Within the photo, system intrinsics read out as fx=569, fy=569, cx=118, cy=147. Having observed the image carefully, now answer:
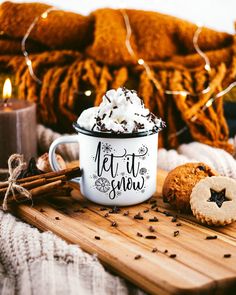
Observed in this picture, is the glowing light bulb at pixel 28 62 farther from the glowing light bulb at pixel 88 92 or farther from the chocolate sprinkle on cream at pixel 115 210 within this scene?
the chocolate sprinkle on cream at pixel 115 210

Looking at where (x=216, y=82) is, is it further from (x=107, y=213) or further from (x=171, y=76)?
(x=107, y=213)

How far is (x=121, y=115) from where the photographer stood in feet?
4.16

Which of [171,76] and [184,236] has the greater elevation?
[171,76]

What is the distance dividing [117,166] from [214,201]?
0.75 ft

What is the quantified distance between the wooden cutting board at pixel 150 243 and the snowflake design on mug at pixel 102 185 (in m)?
0.05

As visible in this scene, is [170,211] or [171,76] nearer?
[170,211]

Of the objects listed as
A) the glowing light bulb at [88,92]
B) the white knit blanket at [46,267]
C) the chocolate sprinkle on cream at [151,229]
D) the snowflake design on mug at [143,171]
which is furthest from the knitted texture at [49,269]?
the glowing light bulb at [88,92]

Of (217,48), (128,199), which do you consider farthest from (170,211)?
(217,48)

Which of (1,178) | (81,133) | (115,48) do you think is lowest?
(1,178)

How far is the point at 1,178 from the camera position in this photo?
1655 mm

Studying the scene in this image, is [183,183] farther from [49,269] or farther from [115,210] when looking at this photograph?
[49,269]

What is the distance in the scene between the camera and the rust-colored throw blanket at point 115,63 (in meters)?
1.93

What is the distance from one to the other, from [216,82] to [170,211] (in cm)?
76

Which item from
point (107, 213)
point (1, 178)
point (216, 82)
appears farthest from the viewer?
point (216, 82)
